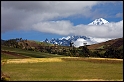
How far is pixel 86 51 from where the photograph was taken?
18075 centimetres

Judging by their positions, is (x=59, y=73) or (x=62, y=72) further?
(x=62, y=72)

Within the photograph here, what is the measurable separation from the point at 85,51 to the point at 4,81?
154 m

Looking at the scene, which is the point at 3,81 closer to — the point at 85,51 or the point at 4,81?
the point at 4,81

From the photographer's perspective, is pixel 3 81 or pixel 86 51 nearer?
pixel 3 81

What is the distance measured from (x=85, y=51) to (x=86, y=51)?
39.9 inches

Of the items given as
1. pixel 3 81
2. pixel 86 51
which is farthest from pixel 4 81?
pixel 86 51

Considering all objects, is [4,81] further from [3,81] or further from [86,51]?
[86,51]

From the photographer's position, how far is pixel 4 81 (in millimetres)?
29953

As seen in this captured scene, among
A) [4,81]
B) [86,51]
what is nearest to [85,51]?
[86,51]

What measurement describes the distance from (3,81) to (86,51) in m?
153

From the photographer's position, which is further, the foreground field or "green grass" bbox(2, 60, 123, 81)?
"green grass" bbox(2, 60, 123, 81)

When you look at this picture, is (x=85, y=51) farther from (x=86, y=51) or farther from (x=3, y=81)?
(x=3, y=81)

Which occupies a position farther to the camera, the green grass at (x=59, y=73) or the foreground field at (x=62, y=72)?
the green grass at (x=59, y=73)

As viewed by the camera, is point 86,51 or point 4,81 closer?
point 4,81
